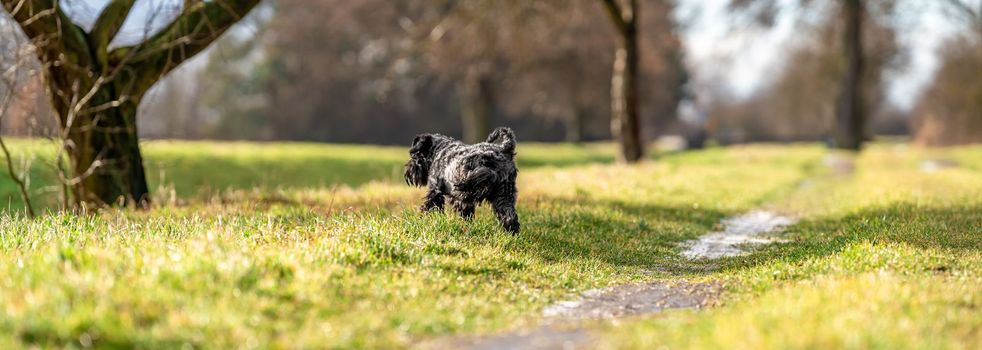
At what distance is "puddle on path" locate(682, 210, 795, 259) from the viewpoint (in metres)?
10.8

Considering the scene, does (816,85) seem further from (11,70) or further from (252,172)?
(11,70)

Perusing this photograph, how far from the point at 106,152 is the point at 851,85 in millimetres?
35168

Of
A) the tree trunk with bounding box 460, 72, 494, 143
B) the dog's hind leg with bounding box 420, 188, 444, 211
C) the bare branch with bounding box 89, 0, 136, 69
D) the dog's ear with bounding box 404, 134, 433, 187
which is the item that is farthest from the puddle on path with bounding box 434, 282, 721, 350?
the tree trunk with bounding box 460, 72, 494, 143

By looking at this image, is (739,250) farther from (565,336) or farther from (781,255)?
(565,336)

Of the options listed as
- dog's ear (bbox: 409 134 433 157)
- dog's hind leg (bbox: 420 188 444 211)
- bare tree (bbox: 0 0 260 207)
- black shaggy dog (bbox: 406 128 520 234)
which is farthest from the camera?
bare tree (bbox: 0 0 260 207)

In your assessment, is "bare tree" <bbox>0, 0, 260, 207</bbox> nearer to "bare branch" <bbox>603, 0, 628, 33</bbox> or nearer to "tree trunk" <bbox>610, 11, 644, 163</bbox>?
"bare branch" <bbox>603, 0, 628, 33</bbox>

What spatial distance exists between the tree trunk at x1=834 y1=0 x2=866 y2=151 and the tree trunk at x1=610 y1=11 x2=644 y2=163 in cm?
1785

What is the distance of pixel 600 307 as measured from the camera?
709 centimetres

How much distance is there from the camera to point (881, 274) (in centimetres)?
725

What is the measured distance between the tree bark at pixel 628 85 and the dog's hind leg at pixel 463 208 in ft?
53.6

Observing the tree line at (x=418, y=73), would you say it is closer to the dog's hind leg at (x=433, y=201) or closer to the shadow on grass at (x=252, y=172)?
the shadow on grass at (x=252, y=172)

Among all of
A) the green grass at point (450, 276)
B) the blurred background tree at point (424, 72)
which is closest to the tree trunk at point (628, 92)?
the blurred background tree at point (424, 72)

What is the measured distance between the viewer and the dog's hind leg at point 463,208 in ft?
31.3

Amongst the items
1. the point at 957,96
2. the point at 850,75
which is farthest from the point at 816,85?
the point at 850,75
